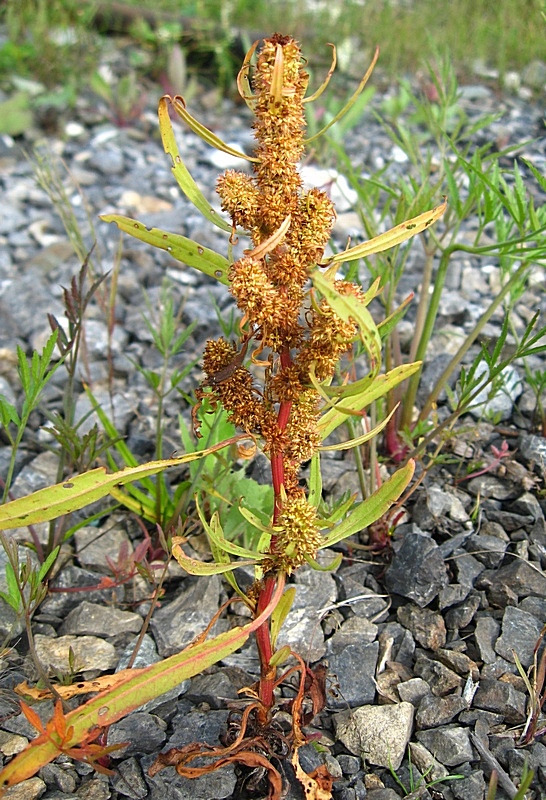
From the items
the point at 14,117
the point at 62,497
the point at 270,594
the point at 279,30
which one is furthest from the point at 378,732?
the point at 279,30

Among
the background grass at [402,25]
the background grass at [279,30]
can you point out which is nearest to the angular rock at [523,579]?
the background grass at [279,30]

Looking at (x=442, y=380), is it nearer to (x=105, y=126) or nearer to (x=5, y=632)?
(x=5, y=632)

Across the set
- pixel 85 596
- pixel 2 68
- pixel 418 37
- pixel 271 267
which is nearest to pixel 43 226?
pixel 2 68

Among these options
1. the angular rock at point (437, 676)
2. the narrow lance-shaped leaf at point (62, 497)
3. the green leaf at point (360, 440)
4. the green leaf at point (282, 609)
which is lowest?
the angular rock at point (437, 676)

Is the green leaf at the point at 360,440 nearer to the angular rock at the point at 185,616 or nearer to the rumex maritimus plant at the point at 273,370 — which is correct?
the rumex maritimus plant at the point at 273,370

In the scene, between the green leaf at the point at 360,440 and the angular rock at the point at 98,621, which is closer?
the green leaf at the point at 360,440

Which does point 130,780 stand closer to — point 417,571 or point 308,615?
point 308,615

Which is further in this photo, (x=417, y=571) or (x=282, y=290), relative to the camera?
(x=417, y=571)
